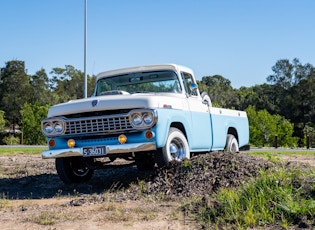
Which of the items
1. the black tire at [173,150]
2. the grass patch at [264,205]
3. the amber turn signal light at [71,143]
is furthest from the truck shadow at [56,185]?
the grass patch at [264,205]

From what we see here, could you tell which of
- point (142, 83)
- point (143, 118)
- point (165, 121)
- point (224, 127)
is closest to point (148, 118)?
point (143, 118)

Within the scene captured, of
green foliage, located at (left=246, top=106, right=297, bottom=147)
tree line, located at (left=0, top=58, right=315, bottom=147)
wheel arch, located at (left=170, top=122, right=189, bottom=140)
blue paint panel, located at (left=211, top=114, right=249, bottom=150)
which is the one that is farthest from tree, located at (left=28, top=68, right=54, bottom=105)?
wheel arch, located at (left=170, top=122, right=189, bottom=140)

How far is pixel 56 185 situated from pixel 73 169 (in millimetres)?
494

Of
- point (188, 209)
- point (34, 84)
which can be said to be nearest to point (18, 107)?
point (34, 84)

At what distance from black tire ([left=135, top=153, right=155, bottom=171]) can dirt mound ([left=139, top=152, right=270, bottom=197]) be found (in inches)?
18.0

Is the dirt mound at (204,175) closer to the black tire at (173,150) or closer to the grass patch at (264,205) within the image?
the black tire at (173,150)

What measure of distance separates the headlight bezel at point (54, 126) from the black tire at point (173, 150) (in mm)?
1663

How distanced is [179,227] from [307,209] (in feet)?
4.53

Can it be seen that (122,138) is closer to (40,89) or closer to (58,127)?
(58,127)

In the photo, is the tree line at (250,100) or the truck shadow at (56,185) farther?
the tree line at (250,100)

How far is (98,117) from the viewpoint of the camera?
748 cm

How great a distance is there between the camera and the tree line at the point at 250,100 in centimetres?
5782

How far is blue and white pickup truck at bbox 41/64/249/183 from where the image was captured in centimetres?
728

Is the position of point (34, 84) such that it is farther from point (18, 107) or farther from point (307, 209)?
point (307, 209)
